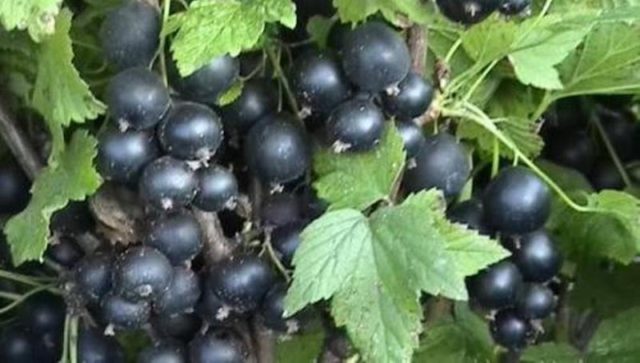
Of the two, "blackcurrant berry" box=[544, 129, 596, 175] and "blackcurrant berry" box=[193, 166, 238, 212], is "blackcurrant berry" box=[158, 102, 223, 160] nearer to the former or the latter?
"blackcurrant berry" box=[193, 166, 238, 212]

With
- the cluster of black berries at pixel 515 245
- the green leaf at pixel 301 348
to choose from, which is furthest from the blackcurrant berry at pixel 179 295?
the cluster of black berries at pixel 515 245

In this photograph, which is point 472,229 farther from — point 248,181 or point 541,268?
point 248,181

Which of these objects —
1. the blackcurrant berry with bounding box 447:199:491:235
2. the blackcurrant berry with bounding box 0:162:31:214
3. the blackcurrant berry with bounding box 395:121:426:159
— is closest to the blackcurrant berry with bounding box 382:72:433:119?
the blackcurrant berry with bounding box 395:121:426:159

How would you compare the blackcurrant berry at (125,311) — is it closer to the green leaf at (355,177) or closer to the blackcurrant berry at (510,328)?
Result: the green leaf at (355,177)

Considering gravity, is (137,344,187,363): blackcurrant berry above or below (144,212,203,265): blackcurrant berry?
below

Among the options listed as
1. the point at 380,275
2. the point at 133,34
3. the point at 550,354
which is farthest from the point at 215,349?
the point at 550,354

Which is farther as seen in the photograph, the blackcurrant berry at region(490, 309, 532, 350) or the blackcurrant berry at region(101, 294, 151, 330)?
the blackcurrant berry at region(490, 309, 532, 350)
